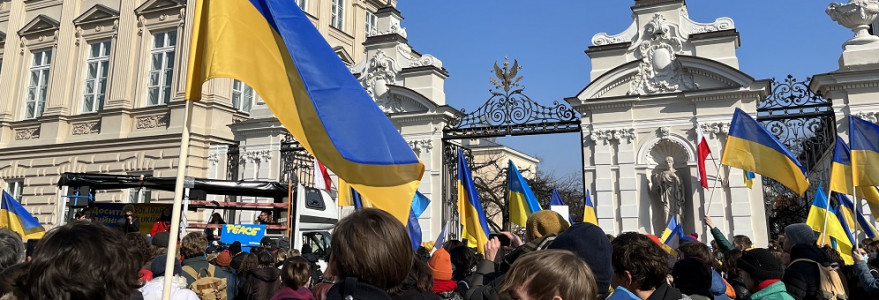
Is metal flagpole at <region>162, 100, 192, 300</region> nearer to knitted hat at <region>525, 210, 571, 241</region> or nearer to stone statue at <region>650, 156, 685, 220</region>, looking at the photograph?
knitted hat at <region>525, 210, 571, 241</region>

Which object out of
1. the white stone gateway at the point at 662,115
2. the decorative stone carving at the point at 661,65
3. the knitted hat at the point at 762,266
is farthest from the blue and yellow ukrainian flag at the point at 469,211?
the decorative stone carving at the point at 661,65

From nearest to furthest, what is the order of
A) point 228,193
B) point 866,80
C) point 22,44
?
point 866,80 < point 228,193 < point 22,44

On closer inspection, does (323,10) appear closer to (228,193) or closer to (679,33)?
(228,193)

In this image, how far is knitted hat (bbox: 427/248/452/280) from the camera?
498 cm

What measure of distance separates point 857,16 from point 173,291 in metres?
15.2

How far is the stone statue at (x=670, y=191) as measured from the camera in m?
14.4

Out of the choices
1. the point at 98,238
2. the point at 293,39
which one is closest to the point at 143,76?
the point at 293,39

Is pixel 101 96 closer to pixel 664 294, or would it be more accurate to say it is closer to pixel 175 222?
pixel 175 222

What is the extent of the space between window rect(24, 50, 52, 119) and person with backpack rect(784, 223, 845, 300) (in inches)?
1074

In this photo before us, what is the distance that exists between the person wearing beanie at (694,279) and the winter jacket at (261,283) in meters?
4.24

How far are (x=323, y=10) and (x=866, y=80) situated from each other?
19.3 meters

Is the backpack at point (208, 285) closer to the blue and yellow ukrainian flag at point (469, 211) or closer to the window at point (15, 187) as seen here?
the blue and yellow ukrainian flag at point (469, 211)

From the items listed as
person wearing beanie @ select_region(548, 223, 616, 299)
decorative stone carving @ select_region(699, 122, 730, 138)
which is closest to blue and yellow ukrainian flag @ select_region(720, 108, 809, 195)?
decorative stone carving @ select_region(699, 122, 730, 138)

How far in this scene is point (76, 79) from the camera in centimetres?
2439
